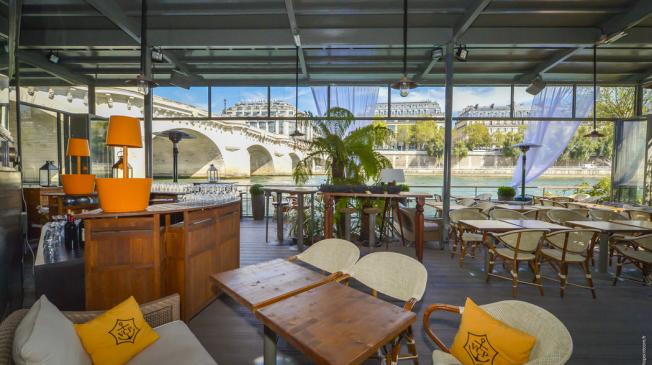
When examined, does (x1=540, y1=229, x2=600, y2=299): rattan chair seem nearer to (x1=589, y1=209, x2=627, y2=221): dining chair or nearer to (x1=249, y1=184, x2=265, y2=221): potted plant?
(x1=589, y1=209, x2=627, y2=221): dining chair

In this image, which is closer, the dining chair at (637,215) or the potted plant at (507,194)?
the dining chair at (637,215)

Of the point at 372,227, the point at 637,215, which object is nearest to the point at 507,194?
the point at 637,215

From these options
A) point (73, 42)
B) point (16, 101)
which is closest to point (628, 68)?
point (16, 101)

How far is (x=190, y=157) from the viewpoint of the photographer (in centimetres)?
1565

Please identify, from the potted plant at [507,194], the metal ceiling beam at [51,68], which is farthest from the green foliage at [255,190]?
the potted plant at [507,194]

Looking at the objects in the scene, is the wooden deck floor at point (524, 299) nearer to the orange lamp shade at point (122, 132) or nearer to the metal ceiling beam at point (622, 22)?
the orange lamp shade at point (122, 132)

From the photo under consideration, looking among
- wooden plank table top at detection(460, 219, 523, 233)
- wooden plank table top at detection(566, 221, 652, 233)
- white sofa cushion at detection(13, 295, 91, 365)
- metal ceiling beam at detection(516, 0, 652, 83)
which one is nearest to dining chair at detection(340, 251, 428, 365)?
white sofa cushion at detection(13, 295, 91, 365)

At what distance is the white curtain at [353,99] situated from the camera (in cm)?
754

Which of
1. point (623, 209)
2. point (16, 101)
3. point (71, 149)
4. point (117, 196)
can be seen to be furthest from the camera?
point (623, 209)

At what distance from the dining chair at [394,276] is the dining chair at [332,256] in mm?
106

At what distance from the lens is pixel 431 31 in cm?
532

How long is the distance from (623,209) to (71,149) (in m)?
8.46

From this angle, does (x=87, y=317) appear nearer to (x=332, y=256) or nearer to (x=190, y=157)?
(x=332, y=256)

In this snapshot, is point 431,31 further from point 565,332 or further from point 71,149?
point 71,149
